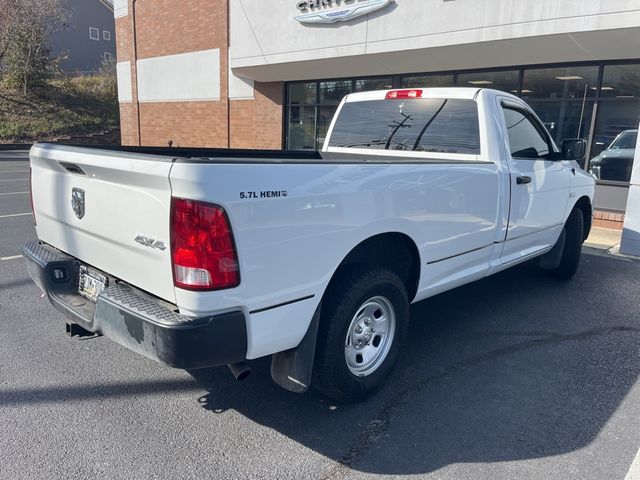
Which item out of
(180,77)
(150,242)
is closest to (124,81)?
(180,77)

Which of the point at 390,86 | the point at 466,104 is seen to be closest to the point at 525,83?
the point at 390,86

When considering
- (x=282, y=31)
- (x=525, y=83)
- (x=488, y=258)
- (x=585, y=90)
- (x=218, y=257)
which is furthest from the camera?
(x=282, y=31)

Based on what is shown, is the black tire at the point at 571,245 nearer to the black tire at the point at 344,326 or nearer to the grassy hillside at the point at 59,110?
the black tire at the point at 344,326

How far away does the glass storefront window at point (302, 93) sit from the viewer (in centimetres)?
1394

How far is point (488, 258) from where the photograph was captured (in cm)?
434

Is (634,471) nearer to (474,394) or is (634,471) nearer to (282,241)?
(474,394)

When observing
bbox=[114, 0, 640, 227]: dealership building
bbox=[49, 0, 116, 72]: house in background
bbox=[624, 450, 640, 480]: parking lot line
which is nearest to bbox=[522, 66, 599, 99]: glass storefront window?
bbox=[114, 0, 640, 227]: dealership building

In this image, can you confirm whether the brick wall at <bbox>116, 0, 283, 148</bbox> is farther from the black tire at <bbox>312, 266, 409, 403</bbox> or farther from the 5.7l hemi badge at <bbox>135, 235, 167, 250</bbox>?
the 5.7l hemi badge at <bbox>135, 235, 167, 250</bbox>

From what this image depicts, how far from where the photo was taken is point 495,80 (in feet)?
35.7

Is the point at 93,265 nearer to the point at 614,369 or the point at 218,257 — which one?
the point at 218,257

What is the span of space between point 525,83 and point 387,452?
9509mm

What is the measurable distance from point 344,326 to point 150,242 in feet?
3.83

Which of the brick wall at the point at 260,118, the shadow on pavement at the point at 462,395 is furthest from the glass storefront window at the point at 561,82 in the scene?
the brick wall at the point at 260,118

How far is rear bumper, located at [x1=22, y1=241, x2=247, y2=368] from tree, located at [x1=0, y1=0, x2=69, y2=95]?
31517 mm
